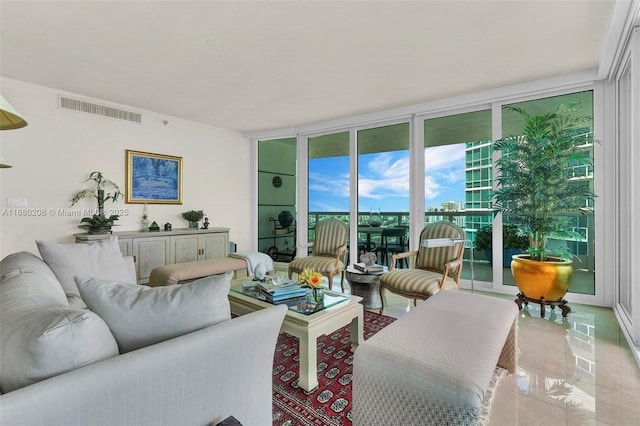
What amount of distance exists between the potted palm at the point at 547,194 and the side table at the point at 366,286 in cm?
144

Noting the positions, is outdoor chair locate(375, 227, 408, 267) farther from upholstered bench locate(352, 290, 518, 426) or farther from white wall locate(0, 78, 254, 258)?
upholstered bench locate(352, 290, 518, 426)

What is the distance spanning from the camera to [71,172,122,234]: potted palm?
4.04m

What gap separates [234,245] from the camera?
18.9 ft

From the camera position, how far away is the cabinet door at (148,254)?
13.9 feet

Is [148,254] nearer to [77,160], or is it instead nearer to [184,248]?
[184,248]

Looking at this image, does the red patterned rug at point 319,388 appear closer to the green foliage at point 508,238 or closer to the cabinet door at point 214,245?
the green foliage at point 508,238

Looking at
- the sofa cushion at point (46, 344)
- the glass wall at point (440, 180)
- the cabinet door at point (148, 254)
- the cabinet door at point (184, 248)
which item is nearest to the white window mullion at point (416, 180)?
the glass wall at point (440, 180)


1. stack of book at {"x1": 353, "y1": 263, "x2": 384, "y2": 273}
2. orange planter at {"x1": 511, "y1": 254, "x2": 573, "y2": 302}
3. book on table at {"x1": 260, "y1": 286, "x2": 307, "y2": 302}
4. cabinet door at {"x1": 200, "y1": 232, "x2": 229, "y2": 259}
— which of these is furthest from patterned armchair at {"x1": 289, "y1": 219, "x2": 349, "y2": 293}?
orange planter at {"x1": 511, "y1": 254, "x2": 573, "y2": 302}

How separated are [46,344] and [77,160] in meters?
4.32

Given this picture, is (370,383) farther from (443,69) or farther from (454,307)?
(443,69)

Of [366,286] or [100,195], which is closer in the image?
[366,286]

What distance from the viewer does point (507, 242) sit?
4.02 m

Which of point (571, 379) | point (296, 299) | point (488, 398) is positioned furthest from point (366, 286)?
point (571, 379)

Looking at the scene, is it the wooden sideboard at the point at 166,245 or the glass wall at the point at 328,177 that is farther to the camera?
the glass wall at the point at 328,177
